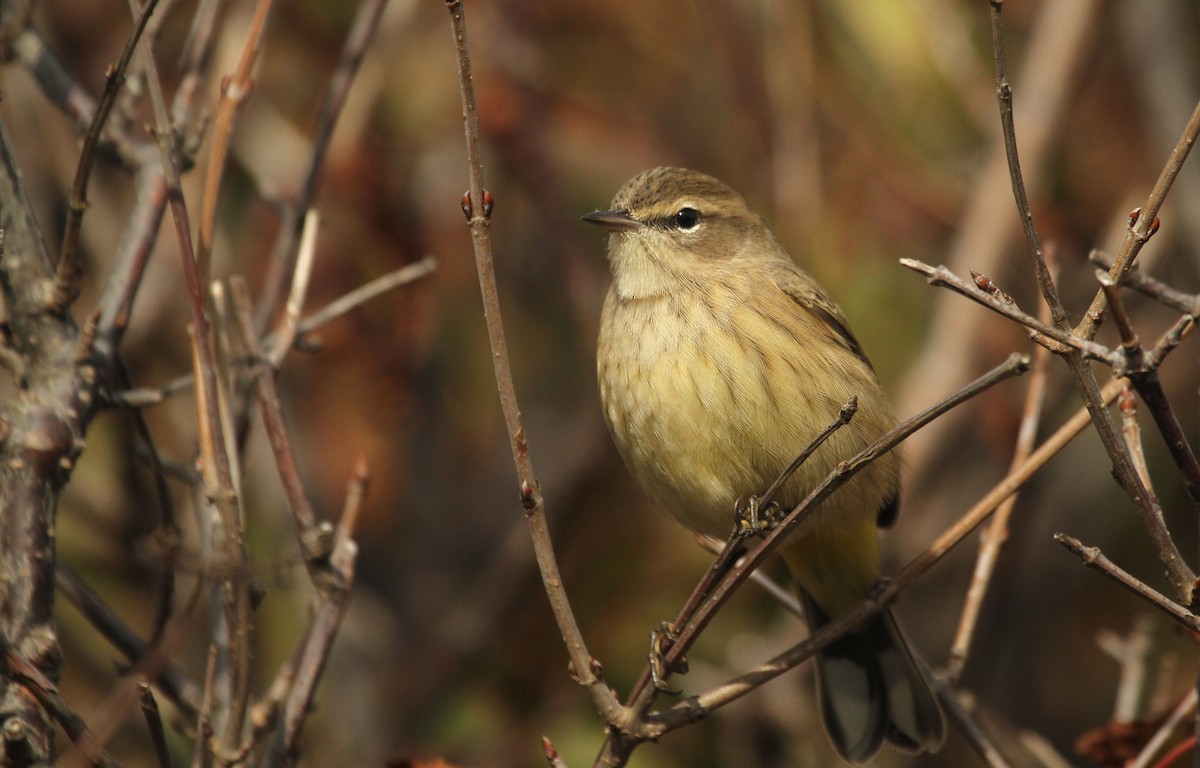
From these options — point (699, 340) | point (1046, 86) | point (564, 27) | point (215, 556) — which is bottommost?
point (215, 556)

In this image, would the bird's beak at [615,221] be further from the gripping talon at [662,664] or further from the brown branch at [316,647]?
the gripping talon at [662,664]

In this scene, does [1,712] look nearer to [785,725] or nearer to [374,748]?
[374,748]

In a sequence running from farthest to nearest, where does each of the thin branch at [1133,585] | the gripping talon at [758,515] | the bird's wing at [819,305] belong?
the bird's wing at [819,305]
the gripping talon at [758,515]
the thin branch at [1133,585]

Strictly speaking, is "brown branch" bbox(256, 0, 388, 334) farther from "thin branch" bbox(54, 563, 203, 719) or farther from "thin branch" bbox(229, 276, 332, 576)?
"thin branch" bbox(54, 563, 203, 719)

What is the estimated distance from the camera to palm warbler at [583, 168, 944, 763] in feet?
11.8

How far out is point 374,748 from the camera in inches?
209

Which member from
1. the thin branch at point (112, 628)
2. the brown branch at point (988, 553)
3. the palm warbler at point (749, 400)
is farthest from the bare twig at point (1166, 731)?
the thin branch at point (112, 628)

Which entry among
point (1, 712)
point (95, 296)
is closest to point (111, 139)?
point (1, 712)

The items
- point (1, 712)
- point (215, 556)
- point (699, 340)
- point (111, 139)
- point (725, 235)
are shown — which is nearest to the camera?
point (1, 712)

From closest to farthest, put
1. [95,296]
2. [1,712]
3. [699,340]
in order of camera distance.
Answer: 1. [1,712]
2. [699,340]
3. [95,296]

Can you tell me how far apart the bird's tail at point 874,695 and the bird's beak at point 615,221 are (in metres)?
1.45

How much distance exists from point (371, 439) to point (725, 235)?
224 centimetres

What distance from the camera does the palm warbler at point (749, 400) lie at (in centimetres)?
359

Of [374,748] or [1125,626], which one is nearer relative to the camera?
[374,748]
